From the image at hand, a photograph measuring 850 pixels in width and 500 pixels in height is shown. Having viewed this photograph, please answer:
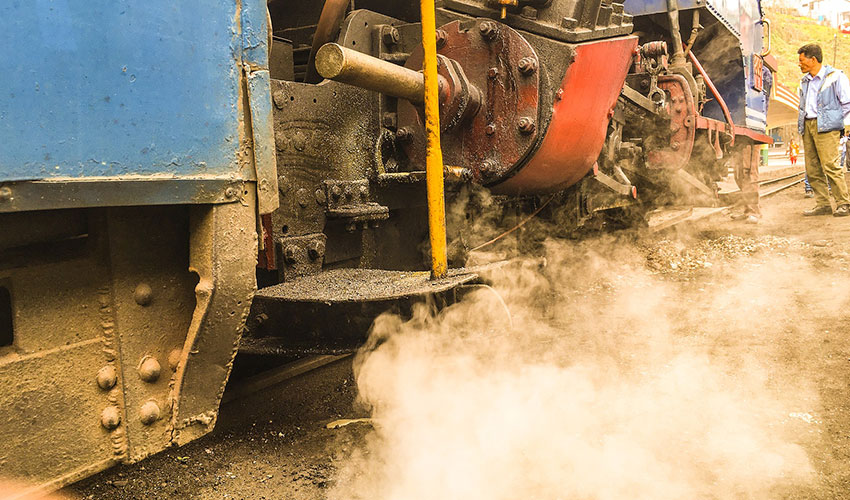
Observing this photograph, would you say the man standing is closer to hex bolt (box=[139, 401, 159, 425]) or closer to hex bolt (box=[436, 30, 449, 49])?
hex bolt (box=[436, 30, 449, 49])

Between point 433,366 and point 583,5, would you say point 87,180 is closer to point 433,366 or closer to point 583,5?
point 433,366

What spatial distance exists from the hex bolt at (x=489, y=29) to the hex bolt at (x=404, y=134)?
505 mm

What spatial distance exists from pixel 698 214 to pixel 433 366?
6.17 m

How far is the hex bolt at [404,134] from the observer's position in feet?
8.84

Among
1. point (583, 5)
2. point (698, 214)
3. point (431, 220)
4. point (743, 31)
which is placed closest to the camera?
point (431, 220)

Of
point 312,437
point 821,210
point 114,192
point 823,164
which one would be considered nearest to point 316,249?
point 312,437

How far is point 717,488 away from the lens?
1808 millimetres

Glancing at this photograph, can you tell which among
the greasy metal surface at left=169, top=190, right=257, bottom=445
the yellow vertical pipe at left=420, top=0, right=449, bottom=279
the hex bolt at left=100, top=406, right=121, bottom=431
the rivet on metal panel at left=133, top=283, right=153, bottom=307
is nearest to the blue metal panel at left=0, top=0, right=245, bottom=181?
the greasy metal surface at left=169, top=190, right=257, bottom=445

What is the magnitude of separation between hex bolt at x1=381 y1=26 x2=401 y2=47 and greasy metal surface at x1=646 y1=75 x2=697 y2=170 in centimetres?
299

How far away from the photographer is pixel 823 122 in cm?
745

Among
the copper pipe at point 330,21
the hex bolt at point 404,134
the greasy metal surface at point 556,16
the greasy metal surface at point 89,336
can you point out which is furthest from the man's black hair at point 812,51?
the greasy metal surface at point 89,336

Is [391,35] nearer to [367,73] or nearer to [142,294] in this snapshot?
[367,73]

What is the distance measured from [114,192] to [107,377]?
42 cm

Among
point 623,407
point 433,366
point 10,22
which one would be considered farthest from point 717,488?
point 10,22
